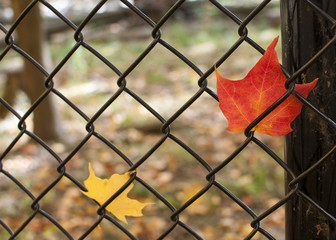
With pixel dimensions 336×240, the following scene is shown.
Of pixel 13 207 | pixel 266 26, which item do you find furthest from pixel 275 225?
pixel 266 26

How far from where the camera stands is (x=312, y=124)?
2.68 feet

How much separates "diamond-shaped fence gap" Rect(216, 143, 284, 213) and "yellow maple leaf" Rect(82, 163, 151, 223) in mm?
2288

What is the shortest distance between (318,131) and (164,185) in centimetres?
284

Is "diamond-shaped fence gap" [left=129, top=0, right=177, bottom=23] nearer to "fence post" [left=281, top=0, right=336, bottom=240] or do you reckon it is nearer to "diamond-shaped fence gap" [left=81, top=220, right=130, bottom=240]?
"diamond-shaped fence gap" [left=81, top=220, right=130, bottom=240]

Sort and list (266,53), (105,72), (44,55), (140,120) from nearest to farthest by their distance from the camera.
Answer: (266,53) → (44,55) → (140,120) → (105,72)

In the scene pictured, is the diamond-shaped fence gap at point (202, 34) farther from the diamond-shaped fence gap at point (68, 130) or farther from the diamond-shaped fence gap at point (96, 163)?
the diamond-shaped fence gap at point (96, 163)

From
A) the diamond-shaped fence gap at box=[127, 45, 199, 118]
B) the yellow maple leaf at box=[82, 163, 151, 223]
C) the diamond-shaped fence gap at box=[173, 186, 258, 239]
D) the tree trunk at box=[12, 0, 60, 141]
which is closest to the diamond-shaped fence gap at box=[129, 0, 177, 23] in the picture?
the diamond-shaped fence gap at box=[127, 45, 199, 118]

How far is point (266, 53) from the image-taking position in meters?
0.76

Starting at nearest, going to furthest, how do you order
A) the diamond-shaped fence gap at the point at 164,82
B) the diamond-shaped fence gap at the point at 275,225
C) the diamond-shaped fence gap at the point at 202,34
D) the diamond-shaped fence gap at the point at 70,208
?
the diamond-shaped fence gap at the point at 275,225 → the diamond-shaped fence gap at the point at 70,208 → the diamond-shaped fence gap at the point at 164,82 → the diamond-shaped fence gap at the point at 202,34

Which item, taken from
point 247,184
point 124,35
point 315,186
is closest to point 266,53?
point 315,186

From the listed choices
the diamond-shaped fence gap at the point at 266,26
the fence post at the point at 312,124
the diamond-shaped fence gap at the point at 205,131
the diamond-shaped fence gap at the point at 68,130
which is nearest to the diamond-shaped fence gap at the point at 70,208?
the diamond-shaped fence gap at the point at 68,130

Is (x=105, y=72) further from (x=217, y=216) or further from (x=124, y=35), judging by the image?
(x=217, y=216)

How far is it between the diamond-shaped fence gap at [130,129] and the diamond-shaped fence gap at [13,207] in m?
1.11

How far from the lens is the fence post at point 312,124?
0.76 m
